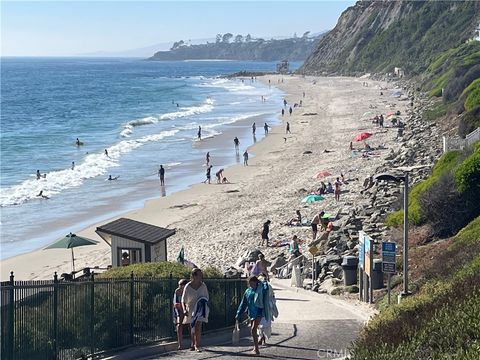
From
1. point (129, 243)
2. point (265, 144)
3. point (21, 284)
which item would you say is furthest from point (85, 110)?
point (21, 284)

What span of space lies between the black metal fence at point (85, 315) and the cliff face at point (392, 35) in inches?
3287

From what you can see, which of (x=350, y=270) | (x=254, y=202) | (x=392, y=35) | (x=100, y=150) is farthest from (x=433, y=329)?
(x=392, y=35)

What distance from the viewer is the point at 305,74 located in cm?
15550

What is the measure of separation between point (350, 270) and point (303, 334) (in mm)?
4969

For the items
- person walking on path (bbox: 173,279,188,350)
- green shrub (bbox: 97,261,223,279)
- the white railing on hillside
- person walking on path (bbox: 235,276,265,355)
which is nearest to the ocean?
the white railing on hillside

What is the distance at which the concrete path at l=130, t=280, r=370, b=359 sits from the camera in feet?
35.7

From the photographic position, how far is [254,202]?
3291 centimetres

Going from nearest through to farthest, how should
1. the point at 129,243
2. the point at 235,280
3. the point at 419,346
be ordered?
the point at 419,346
the point at 235,280
the point at 129,243

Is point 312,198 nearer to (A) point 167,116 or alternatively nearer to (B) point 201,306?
(B) point 201,306

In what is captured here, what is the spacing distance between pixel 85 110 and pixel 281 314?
7835cm

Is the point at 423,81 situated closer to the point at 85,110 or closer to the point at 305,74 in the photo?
the point at 85,110

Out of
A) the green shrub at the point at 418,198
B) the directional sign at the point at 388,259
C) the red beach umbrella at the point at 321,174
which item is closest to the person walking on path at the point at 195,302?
the directional sign at the point at 388,259

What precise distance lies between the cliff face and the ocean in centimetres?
2105

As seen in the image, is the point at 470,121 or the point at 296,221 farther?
the point at 470,121
